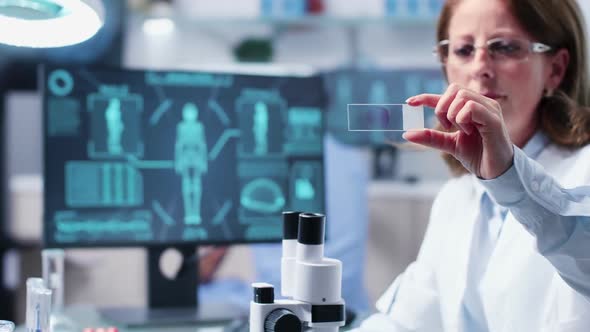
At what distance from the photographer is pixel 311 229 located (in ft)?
2.84

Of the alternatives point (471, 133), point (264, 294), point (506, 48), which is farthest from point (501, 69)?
point (264, 294)

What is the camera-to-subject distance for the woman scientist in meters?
0.95

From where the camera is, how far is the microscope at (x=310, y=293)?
857 millimetres

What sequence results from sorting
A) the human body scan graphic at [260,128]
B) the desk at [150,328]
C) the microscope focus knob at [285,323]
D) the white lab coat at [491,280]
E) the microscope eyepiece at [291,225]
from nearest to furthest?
1. the microscope focus knob at [285,323]
2. the microscope eyepiece at [291,225]
3. the white lab coat at [491,280]
4. the desk at [150,328]
5. the human body scan graphic at [260,128]

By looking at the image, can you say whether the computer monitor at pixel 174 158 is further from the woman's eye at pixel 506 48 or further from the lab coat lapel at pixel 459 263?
the woman's eye at pixel 506 48

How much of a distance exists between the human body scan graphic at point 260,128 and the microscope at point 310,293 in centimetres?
72

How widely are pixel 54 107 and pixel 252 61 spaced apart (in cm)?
225

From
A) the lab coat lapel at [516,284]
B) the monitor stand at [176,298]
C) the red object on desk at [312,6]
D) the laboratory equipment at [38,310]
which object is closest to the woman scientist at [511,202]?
the lab coat lapel at [516,284]

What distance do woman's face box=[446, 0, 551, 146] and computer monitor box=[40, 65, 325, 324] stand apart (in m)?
0.48

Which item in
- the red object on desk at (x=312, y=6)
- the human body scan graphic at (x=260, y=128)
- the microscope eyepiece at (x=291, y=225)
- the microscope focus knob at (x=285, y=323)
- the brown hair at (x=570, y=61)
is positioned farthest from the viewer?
the red object on desk at (x=312, y=6)

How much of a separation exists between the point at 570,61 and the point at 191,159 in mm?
820

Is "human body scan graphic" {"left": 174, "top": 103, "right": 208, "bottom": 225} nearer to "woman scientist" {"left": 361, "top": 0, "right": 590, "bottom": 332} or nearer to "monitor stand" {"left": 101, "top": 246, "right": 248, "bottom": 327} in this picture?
"monitor stand" {"left": 101, "top": 246, "right": 248, "bottom": 327}

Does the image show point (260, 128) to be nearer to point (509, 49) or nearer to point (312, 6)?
point (509, 49)

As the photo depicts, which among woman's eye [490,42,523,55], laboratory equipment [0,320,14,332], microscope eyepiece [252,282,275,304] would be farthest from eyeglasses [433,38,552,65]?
laboratory equipment [0,320,14,332]
